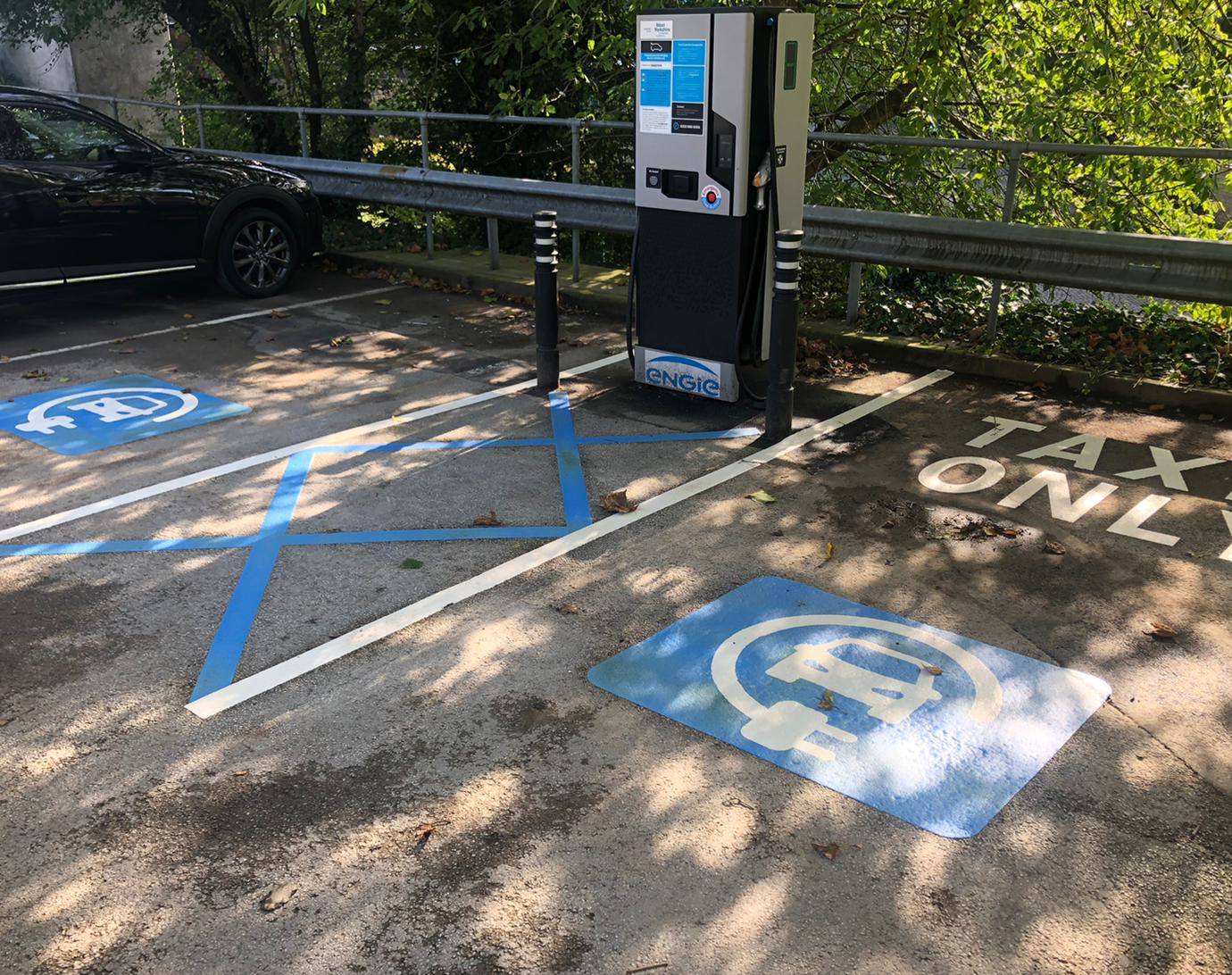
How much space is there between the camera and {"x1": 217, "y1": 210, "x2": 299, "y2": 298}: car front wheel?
10633 millimetres

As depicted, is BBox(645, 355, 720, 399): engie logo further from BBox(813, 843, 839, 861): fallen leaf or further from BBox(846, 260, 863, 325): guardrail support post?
BBox(813, 843, 839, 861): fallen leaf

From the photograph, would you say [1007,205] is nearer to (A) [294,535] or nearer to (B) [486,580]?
(B) [486,580]

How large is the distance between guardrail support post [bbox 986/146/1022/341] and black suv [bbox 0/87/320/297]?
21.1 ft

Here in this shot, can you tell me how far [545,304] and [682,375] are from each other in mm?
1048

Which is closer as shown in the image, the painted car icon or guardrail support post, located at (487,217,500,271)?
the painted car icon

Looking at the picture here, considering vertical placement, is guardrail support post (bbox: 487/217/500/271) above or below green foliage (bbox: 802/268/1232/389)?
above

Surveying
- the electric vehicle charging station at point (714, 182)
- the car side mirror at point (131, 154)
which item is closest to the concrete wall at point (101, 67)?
the car side mirror at point (131, 154)

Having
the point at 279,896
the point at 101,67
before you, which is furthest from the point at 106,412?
the point at 101,67

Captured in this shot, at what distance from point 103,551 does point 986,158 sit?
717 cm

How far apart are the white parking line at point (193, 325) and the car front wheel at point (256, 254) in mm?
438

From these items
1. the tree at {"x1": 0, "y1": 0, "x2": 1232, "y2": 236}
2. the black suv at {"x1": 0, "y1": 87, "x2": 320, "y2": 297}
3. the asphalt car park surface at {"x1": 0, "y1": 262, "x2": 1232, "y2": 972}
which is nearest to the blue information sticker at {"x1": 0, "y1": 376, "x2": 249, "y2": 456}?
the asphalt car park surface at {"x1": 0, "y1": 262, "x2": 1232, "y2": 972}

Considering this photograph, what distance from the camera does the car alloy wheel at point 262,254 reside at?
10.8 metres

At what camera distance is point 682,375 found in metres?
7.89

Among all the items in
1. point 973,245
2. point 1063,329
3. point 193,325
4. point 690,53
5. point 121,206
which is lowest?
point 193,325
